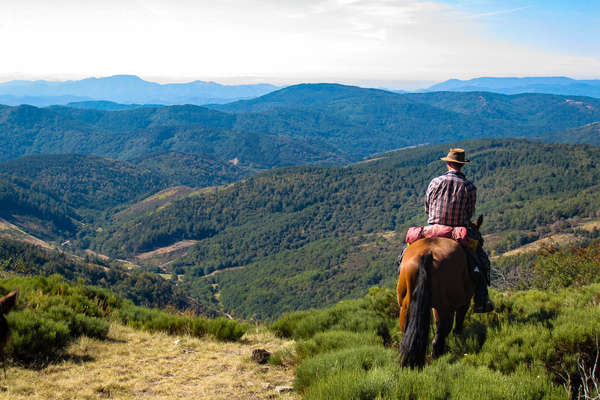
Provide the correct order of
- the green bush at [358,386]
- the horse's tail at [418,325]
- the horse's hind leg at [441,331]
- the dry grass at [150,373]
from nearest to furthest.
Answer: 1. the green bush at [358,386]
2. the horse's tail at [418,325]
3. the dry grass at [150,373]
4. the horse's hind leg at [441,331]

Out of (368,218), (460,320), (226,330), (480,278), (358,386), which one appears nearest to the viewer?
(358,386)

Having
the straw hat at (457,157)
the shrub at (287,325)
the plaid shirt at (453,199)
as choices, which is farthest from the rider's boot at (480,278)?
the shrub at (287,325)

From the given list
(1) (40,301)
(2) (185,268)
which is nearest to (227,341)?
(1) (40,301)

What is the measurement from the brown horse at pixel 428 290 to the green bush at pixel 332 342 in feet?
4.00

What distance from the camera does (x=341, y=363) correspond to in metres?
5.47

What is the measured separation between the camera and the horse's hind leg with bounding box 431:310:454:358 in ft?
19.5

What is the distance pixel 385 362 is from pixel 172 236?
199631 mm

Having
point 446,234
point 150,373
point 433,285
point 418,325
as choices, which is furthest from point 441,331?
point 150,373

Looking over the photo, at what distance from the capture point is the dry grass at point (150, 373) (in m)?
5.64

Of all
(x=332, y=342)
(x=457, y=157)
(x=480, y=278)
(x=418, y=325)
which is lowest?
(x=332, y=342)

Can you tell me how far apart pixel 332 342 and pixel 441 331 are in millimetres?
1907

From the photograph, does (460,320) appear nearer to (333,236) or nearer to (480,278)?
(480,278)

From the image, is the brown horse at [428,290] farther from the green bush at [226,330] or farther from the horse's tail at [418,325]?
the green bush at [226,330]

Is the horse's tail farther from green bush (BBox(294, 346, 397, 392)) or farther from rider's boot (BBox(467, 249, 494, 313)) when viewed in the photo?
rider's boot (BBox(467, 249, 494, 313))
